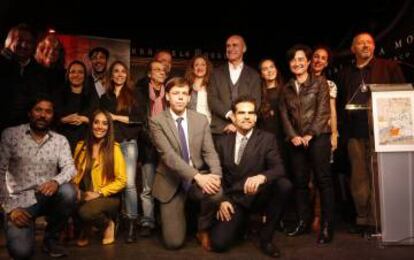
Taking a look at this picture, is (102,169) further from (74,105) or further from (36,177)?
(74,105)

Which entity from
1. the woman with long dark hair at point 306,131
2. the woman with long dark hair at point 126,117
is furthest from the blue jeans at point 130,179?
the woman with long dark hair at point 306,131

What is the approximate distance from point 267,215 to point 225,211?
1.15 feet

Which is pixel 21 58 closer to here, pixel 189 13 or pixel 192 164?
pixel 192 164

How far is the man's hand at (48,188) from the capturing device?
3.34 m

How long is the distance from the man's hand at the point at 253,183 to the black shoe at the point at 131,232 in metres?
1.08

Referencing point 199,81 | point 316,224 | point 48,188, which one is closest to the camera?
point 48,188

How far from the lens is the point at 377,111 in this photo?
11.7 feet

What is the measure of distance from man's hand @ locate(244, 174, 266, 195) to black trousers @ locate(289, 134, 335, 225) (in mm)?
580

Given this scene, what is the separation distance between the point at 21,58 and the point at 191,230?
215cm

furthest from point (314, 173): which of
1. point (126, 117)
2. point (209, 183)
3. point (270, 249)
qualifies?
point (126, 117)

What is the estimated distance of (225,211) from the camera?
137 inches

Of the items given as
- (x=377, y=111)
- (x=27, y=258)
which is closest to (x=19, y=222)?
(x=27, y=258)

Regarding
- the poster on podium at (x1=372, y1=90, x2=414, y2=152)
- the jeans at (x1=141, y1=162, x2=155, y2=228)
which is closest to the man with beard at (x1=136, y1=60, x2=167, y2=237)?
the jeans at (x1=141, y1=162, x2=155, y2=228)

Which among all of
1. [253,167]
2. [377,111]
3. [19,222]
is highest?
[377,111]
